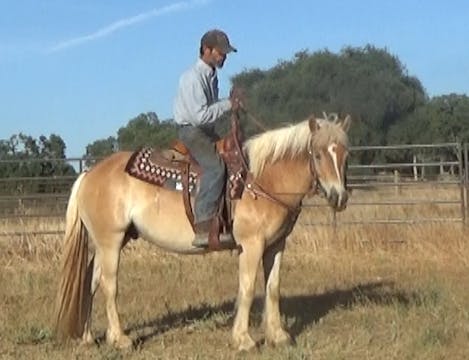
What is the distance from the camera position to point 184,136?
7336 millimetres

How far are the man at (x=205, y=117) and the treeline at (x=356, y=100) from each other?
32909 millimetres

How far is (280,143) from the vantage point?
288 inches

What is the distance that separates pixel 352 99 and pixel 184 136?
4109 cm

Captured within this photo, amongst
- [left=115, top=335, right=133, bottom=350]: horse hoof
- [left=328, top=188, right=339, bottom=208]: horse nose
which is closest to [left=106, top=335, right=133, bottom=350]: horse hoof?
[left=115, top=335, right=133, bottom=350]: horse hoof

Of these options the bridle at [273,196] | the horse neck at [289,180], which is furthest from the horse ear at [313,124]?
the horse neck at [289,180]

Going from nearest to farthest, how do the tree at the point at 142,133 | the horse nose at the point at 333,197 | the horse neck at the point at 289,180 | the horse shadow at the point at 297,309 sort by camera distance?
the horse nose at the point at 333,197, the horse neck at the point at 289,180, the horse shadow at the point at 297,309, the tree at the point at 142,133

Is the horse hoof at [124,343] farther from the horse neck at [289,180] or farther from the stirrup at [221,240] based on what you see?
the horse neck at [289,180]

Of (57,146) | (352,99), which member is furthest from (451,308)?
(352,99)

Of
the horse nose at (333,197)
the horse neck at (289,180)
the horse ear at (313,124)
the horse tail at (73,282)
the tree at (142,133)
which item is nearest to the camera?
the horse nose at (333,197)

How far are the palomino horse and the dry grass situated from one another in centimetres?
33

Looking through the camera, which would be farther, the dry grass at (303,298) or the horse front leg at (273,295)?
the horse front leg at (273,295)

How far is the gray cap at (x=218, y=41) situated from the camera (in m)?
7.22

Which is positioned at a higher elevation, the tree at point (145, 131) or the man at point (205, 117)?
the tree at point (145, 131)

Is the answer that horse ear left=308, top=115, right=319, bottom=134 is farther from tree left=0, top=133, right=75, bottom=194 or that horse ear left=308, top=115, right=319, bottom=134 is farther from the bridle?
tree left=0, top=133, right=75, bottom=194
